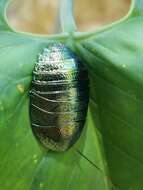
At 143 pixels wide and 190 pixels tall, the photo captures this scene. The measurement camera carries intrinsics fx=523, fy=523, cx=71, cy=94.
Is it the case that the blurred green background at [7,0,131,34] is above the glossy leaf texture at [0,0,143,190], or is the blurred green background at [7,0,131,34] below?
above

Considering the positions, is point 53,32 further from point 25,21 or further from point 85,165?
point 85,165

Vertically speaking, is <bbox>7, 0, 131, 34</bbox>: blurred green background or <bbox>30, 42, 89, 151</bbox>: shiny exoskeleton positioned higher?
<bbox>7, 0, 131, 34</bbox>: blurred green background

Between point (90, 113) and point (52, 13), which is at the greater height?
point (52, 13)
